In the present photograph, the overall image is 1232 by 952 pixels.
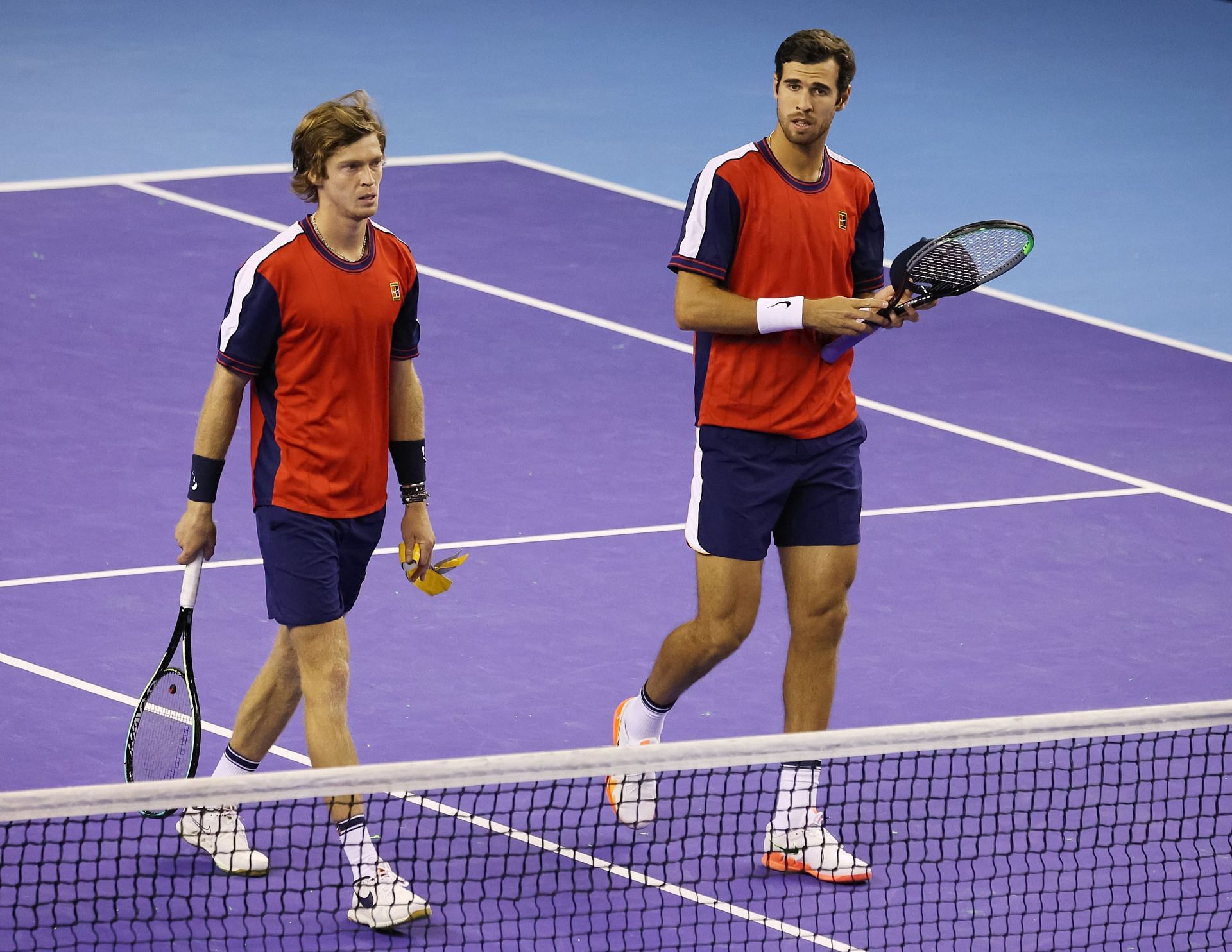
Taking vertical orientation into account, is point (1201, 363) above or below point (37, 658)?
above

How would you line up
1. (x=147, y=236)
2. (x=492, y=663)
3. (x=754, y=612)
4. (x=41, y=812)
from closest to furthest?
(x=41, y=812)
(x=754, y=612)
(x=492, y=663)
(x=147, y=236)

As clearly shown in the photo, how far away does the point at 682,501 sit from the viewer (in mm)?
9531

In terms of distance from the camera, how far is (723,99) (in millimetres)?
18109

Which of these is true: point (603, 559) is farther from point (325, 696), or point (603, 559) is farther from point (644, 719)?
point (325, 696)

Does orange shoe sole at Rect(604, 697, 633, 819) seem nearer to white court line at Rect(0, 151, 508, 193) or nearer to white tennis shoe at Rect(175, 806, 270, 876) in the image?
white tennis shoe at Rect(175, 806, 270, 876)

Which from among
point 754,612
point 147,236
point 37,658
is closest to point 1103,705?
point 754,612

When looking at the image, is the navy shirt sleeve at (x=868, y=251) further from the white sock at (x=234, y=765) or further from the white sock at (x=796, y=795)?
the white sock at (x=234, y=765)

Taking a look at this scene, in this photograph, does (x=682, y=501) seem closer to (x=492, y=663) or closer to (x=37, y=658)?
(x=492, y=663)

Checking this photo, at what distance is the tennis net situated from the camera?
233 inches

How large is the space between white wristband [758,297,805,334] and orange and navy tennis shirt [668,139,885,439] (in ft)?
0.45

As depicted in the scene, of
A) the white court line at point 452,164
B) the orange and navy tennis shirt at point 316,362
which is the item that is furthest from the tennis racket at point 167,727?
the white court line at point 452,164

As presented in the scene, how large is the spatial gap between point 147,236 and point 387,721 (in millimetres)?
6571

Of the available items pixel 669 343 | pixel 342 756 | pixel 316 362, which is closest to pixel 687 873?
pixel 342 756

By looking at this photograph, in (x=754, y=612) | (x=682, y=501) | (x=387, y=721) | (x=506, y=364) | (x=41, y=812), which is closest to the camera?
(x=41, y=812)
